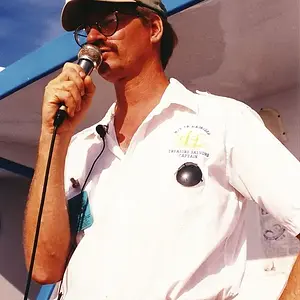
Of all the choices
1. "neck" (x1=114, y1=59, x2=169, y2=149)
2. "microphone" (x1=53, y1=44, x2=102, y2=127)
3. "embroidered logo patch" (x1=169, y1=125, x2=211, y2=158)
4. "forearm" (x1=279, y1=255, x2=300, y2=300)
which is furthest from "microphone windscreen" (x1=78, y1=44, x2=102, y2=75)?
"forearm" (x1=279, y1=255, x2=300, y2=300)

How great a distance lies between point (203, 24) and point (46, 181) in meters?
1.09

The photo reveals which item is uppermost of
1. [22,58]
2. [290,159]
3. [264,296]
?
[22,58]

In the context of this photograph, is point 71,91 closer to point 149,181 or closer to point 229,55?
point 149,181

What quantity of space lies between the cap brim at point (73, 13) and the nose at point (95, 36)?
100 millimetres

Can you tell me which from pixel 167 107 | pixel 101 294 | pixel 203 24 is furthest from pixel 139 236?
pixel 203 24

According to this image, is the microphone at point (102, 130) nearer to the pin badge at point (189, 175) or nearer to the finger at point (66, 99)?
the finger at point (66, 99)

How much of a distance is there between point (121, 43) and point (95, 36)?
69 mm

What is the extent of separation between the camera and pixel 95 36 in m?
1.68

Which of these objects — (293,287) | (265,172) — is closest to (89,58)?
(265,172)

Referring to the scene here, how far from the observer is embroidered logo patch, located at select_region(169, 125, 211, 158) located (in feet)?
4.99

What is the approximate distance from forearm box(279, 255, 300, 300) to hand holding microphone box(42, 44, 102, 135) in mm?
625

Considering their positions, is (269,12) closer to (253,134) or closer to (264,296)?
(253,134)

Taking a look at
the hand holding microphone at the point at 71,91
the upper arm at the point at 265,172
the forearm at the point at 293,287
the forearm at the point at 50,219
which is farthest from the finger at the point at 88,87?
the forearm at the point at 293,287

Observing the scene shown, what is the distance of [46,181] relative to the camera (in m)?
1.53
